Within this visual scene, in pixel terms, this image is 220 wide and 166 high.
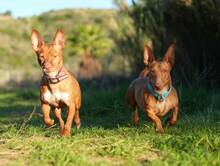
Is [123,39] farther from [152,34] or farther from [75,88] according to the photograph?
[75,88]

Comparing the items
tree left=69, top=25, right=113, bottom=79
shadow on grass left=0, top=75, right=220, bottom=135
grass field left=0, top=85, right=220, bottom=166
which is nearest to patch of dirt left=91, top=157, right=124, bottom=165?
grass field left=0, top=85, right=220, bottom=166

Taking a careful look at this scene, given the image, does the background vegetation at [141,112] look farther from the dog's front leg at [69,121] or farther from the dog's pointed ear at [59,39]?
the dog's pointed ear at [59,39]

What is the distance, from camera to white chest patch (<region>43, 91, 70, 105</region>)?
320 inches

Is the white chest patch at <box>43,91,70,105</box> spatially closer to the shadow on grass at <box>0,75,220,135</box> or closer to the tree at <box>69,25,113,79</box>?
the shadow on grass at <box>0,75,220,135</box>

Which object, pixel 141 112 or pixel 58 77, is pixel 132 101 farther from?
pixel 58 77

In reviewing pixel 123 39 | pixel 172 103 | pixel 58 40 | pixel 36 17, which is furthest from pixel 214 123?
pixel 36 17

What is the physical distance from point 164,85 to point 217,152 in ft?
5.75

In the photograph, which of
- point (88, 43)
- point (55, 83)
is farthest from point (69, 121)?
point (88, 43)

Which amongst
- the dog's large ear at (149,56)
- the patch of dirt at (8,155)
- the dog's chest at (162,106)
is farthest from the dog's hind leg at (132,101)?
the patch of dirt at (8,155)

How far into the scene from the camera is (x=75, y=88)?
27.2 ft

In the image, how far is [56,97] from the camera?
8117 millimetres

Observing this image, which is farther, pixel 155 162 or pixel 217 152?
pixel 217 152

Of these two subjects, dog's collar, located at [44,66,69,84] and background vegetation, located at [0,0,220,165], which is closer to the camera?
background vegetation, located at [0,0,220,165]

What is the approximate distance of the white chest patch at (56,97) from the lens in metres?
8.12
